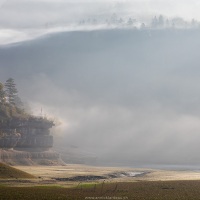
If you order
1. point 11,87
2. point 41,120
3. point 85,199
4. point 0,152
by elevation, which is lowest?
point 85,199

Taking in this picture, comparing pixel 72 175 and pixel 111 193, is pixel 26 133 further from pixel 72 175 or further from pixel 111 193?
pixel 111 193

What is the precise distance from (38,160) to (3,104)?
95.9ft

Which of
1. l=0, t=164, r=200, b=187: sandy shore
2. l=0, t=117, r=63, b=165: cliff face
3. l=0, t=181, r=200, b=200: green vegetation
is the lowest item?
l=0, t=181, r=200, b=200: green vegetation

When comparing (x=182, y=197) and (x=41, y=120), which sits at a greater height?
(x=41, y=120)

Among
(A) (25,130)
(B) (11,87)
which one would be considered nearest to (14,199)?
(A) (25,130)

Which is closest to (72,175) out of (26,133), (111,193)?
(111,193)

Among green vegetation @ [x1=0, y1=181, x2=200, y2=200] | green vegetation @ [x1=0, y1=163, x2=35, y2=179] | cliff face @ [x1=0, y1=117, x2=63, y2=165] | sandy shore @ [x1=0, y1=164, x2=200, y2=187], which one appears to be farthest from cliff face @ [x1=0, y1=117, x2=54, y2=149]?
green vegetation @ [x1=0, y1=181, x2=200, y2=200]

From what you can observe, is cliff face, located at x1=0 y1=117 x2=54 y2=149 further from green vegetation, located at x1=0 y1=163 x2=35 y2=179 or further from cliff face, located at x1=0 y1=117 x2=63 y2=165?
green vegetation, located at x1=0 y1=163 x2=35 y2=179

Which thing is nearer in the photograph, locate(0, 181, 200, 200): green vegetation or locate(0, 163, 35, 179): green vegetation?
locate(0, 181, 200, 200): green vegetation

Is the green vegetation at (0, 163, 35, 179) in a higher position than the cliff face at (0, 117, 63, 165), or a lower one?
lower

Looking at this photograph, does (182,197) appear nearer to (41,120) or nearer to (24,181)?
(24,181)

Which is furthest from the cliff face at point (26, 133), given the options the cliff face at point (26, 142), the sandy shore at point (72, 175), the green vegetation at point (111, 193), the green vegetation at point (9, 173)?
the green vegetation at point (111, 193)

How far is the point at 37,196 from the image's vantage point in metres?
63.2

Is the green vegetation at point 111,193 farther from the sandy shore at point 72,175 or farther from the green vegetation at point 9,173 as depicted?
the green vegetation at point 9,173
